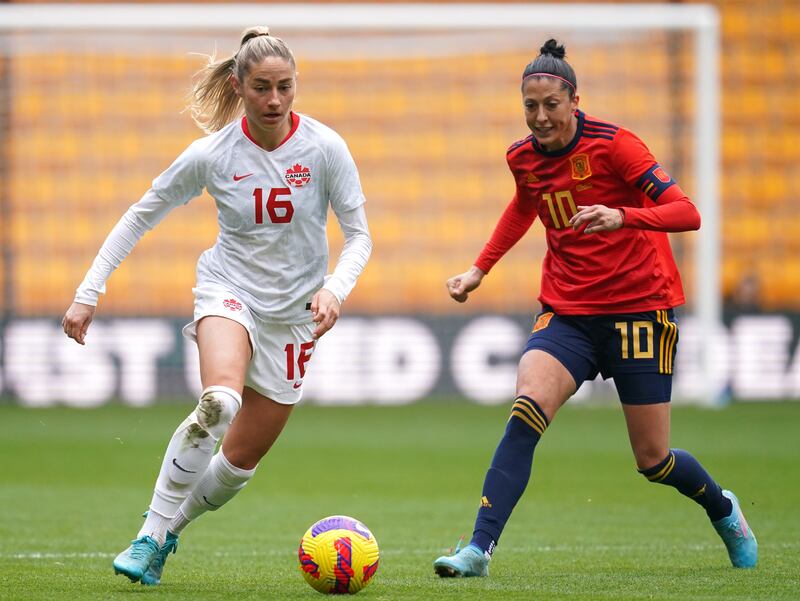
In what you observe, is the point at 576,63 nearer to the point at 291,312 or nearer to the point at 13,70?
the point at 13,70

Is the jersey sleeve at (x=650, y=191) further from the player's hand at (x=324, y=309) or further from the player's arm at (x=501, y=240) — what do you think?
the player's hand at (x=324, y=309)

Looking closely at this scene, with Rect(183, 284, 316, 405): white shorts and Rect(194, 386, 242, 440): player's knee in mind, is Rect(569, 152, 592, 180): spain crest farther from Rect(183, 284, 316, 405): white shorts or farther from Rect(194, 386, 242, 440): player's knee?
Rect(194, 386, 242, 440): player's knee

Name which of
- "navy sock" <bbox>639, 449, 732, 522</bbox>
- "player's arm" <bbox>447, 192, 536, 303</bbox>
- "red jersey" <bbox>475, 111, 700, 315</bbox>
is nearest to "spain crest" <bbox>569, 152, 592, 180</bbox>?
"red jersey" <bbox>475, 111, 700, 315</bbox>

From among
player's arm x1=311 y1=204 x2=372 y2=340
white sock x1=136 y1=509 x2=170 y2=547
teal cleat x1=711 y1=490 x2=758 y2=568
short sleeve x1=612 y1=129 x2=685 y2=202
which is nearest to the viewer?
player's arm x1=311 y1=204 x2=372 y2=340

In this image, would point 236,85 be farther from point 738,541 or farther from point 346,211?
point 738,541

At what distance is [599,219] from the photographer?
17.7 feet

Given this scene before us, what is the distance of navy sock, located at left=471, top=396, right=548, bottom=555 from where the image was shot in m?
5.66

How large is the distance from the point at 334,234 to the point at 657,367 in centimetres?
1325

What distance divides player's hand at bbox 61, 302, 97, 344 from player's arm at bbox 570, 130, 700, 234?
78.5 inches

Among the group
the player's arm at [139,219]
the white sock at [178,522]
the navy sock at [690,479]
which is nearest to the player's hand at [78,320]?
the player's arm at [139,219]

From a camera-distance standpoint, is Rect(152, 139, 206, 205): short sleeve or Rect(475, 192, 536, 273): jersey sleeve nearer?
Rect(152, 139, 206, 205): short sleeve

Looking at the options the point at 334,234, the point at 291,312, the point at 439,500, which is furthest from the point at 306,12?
the point at 291,312

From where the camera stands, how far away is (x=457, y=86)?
19.4 metres

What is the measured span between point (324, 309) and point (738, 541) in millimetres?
2251
